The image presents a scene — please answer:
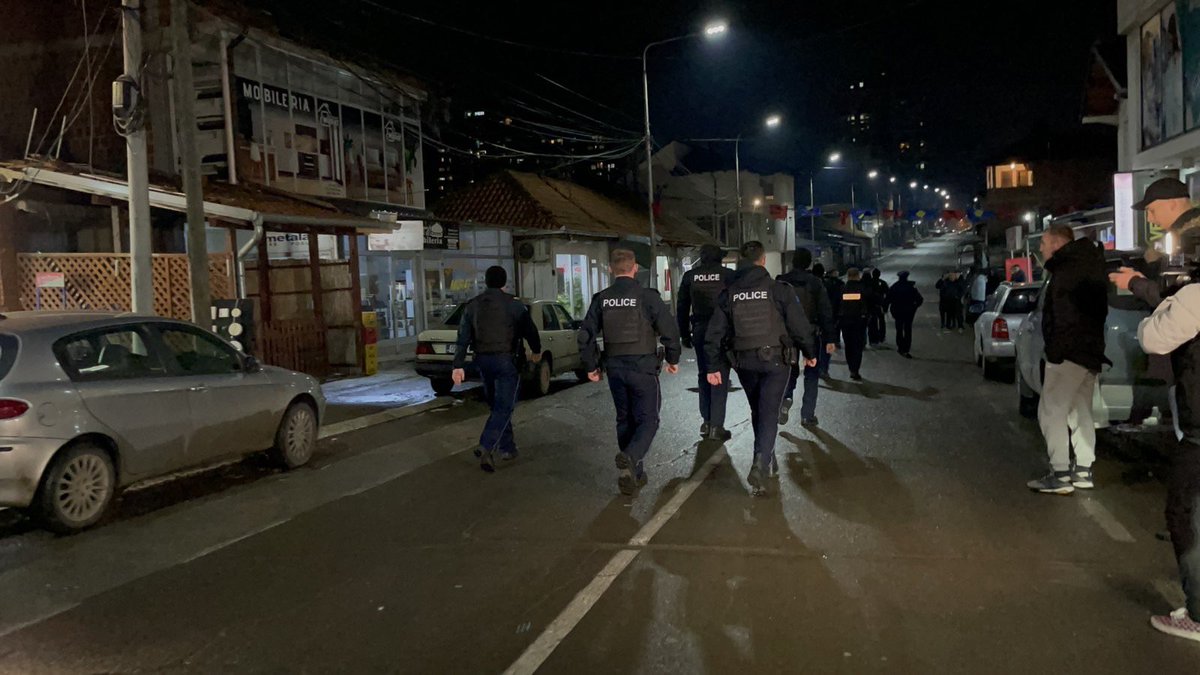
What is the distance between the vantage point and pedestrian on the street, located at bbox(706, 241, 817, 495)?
698 centimetres

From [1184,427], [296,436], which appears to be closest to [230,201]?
[296,436]

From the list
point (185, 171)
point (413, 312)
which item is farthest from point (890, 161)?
point (185, 171)

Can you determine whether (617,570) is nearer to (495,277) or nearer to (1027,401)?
(495,277)

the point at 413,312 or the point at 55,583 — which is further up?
the point at 413,312

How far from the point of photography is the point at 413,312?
22.1 meters

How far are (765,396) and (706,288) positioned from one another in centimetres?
268

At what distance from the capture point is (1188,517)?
4074 mm

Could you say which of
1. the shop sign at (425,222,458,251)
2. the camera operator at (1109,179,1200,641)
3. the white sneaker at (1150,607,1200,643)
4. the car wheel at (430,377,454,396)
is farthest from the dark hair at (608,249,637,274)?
the shop sign at (425,222,458,251)

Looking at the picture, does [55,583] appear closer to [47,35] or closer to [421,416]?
[421,416]

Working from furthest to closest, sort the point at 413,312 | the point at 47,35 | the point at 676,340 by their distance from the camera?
1. the point at 413,312
2. the point at 47,35
3. the point at 676,340

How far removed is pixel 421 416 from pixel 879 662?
9.13m

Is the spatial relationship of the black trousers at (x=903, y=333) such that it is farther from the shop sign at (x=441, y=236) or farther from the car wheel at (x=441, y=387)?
the shop sign at (x=441, y=236)

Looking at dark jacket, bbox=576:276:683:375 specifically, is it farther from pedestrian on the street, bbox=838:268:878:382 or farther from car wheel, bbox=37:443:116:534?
pedestrian on the street, bbox=838:268:878:382

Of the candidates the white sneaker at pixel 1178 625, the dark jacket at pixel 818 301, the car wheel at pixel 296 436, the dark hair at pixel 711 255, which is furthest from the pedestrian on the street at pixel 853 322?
the white sneaker at pixel 1178 625
